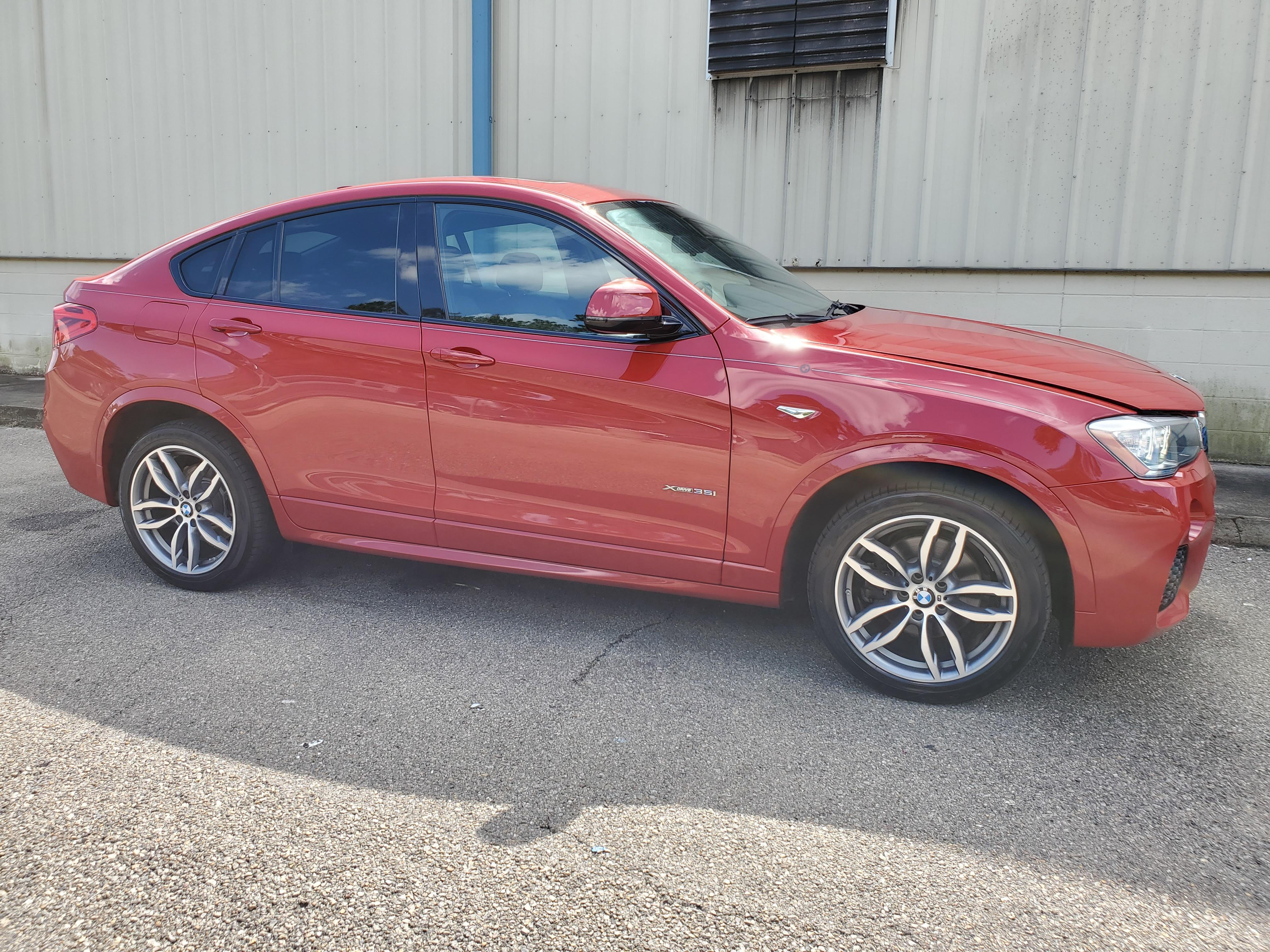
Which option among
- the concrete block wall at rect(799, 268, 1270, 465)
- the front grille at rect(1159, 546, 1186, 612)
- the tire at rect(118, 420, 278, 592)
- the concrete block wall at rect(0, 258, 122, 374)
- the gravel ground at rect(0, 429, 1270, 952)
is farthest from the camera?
the concrete block wall at rect(0, 258, 122, 374)

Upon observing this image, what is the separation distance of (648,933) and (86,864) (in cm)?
136

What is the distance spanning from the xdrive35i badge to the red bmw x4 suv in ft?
0.04

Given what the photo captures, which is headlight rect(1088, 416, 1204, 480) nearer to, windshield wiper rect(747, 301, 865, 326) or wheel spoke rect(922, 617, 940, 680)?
wheel spoke rect(922, 617, 940, 680)

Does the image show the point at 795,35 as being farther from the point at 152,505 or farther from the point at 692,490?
the point at 152,505

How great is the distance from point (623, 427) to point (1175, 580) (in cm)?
186

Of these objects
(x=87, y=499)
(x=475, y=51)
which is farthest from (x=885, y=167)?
(x=87, y=499)

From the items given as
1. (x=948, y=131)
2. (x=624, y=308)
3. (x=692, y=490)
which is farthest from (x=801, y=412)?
(x=948, y=131)

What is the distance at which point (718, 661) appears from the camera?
3.61 m

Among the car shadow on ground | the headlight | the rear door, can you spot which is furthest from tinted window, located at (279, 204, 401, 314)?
the headlight

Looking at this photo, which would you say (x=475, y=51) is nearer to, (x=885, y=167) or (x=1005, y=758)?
(x=885, y=167)

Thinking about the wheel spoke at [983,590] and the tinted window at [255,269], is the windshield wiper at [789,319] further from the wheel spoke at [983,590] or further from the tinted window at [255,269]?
the tinted window at [255,269]

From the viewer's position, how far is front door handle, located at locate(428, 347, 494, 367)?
3594 millimetres

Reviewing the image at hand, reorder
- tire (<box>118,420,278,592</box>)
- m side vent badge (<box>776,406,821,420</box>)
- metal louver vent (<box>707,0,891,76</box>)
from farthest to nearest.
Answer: metal louver vent (<box>707,0,891,76</box>)
tire (<box>118,420,278,592</box>)
m side vent badge (<box>776,406,821,420</box>)

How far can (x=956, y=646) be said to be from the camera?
323 centimetres
